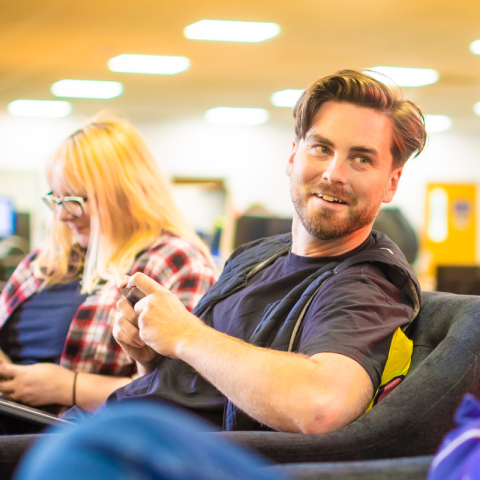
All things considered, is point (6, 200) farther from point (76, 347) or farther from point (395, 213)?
point (76, 347)

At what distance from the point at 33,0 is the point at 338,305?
4.43 meters

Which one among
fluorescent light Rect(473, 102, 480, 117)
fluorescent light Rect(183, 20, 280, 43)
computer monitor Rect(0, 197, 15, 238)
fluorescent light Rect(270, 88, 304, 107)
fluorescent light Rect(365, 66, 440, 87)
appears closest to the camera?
fluorescent light Rect(183, 20, 280, 43)

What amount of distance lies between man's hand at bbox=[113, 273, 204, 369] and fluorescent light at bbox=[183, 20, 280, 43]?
4.26 metres

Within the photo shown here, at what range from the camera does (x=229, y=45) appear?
5.65 metres

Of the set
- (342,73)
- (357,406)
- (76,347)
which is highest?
(342,73)

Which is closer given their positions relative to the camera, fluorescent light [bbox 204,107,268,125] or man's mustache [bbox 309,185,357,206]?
man's mustache [bbox 309,185,357,206]

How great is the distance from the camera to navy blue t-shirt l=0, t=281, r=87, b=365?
1.71m

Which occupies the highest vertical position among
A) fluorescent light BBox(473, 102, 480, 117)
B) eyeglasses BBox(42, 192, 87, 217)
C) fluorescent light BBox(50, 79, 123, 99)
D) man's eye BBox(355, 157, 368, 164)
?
fluorescent light BBox(50, 79, 123, 99)

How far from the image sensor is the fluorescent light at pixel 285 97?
7.54 meters

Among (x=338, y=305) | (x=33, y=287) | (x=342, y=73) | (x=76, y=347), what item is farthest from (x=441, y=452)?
(x=33, y=287)

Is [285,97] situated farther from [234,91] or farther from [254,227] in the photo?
[254,227]

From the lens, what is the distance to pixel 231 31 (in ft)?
17.3

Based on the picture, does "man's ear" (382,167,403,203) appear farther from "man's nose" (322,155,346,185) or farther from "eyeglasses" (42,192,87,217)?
"eyeglasses" (42,192,87,217)

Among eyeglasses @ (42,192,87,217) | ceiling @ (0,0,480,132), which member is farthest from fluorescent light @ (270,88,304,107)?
eyeglasses @ (42,192,87,217)
